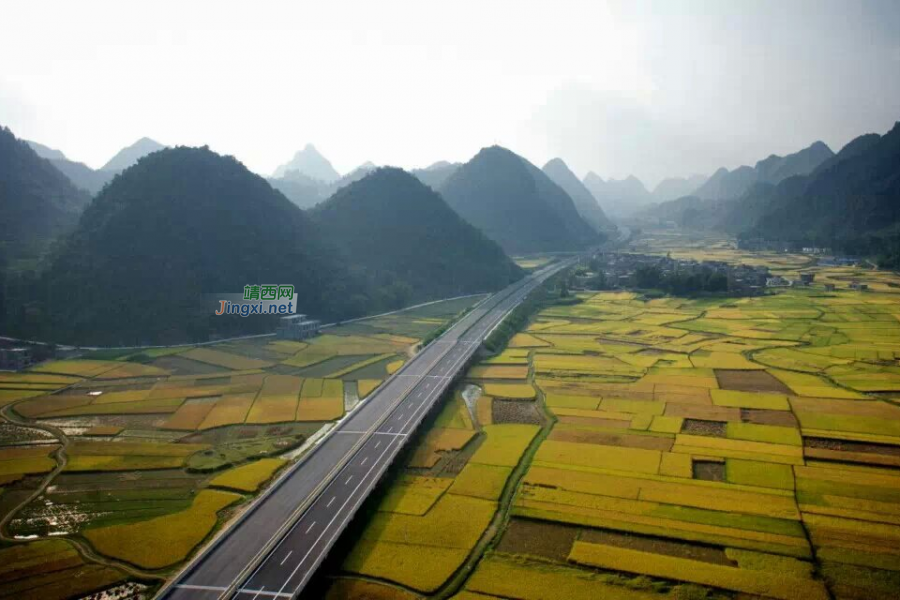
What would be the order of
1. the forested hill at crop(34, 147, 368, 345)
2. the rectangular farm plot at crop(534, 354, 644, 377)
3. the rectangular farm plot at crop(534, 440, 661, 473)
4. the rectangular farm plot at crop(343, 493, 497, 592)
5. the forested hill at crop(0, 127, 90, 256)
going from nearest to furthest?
the rectangular farm plot at crop(343, 493, 497, 592) < the rectangular farm plot at crop(534, 440, 661, 473) < the rectangular farm plot at crop(534, 354, 644, 377) < the forested hill at crop(34, 147, 368, 345) < the forested hill at crop(0, 127, 90, 256)

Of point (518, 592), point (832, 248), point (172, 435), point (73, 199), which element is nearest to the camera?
point (518, 592)

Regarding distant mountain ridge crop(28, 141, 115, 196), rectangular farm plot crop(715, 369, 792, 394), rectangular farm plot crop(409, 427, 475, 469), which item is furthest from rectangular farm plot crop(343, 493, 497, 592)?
distant mountain ridge crop(28, 141, 115, 196)

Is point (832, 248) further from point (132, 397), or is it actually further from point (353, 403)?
point (132, 397)

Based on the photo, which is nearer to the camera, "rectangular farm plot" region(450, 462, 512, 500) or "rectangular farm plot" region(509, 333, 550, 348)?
"rectangular farm plot" region(450, 462, 512, 500)

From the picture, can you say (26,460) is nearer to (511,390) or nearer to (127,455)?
(127,455)

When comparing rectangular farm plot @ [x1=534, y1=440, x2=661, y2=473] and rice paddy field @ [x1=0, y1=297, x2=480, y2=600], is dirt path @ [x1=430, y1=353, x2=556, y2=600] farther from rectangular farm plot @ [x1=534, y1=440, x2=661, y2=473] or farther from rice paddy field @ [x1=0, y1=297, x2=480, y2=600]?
rice paddy field @ [x1=0, y1=297, x2=480, y2=600]

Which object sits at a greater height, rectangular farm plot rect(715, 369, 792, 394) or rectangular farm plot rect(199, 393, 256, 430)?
rectangular farm plot rect(715, 369, 792, 394)

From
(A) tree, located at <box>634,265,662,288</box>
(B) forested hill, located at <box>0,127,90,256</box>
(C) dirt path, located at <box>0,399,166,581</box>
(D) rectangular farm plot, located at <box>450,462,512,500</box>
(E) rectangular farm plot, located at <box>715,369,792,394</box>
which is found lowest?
(C) dirt path, located at <box>0,399,166,581</box>

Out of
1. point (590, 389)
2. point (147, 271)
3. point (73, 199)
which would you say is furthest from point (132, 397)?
point (73, 199)

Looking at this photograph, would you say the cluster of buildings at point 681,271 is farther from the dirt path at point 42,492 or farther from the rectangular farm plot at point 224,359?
the dirt path at point 42,492
